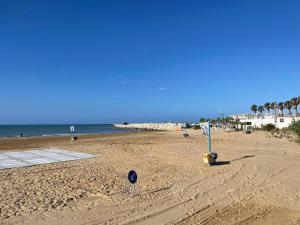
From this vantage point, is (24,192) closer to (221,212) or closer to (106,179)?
(106,179)

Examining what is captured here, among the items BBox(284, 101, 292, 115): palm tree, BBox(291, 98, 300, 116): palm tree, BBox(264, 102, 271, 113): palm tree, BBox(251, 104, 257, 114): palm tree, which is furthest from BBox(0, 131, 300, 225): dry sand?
BBox(251, 104, 257, 114): palm tree

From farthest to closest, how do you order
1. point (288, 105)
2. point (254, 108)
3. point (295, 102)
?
point (254, 108) → point (288, 105) → point (295, 102)

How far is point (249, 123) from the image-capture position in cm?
5353

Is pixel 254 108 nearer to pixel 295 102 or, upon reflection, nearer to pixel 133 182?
pixel 295 102

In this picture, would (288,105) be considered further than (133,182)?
Yes

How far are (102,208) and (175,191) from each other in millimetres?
2535

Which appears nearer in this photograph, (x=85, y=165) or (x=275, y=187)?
(x=275, y=187)

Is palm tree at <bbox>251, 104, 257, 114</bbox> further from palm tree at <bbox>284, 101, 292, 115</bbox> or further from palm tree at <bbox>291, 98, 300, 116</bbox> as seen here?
palm tree at <bbox>291, 98, 300, 116</bbox>

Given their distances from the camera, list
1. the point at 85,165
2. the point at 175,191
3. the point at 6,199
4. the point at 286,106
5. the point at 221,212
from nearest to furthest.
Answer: the point at 221,212, the point at 6,199, the point at 175,191, the point at 85,165, the point at 286,106

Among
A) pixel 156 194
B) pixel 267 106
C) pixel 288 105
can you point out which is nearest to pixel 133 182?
pixel 156 194

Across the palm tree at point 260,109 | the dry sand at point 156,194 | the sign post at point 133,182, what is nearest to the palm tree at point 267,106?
the palm tree at point 260,109

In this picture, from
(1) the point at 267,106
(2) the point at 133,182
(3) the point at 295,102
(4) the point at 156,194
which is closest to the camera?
(2) the point at 133,182

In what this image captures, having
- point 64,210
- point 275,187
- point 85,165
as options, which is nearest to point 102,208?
point 64,210

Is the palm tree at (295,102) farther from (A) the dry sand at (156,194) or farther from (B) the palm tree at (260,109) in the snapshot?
(A) the dry sand at (156,194)
